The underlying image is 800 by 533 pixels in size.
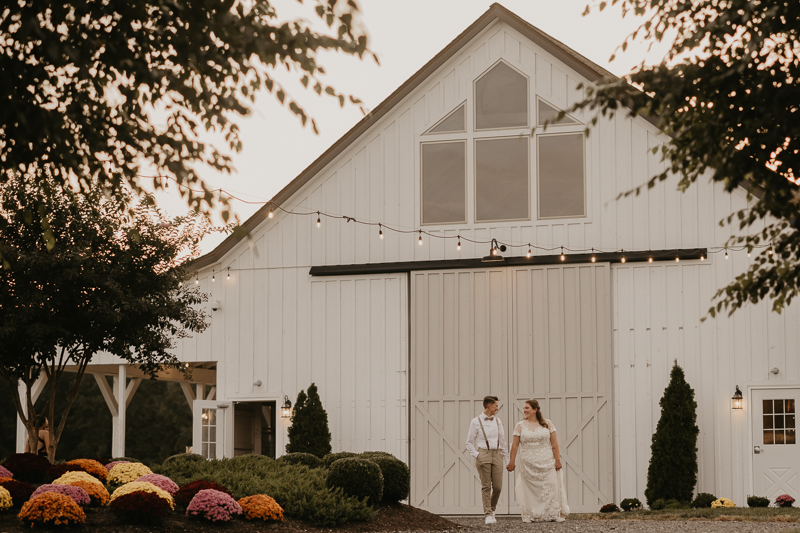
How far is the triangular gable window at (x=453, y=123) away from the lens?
1739 cm

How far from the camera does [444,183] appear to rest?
17.4 m

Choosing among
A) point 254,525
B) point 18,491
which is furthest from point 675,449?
point 18,491

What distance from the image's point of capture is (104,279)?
43.8 feet

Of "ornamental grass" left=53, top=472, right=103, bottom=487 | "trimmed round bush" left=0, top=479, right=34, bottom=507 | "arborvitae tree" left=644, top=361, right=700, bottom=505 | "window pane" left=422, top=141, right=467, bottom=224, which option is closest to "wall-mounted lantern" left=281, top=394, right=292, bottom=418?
"window pane" left=422, top=141, right=467, bottom=224

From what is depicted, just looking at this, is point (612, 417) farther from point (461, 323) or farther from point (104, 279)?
point (104, 279)

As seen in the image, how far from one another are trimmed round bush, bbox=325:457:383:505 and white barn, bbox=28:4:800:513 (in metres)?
5.40

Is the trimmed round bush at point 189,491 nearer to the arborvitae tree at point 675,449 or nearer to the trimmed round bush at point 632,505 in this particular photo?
the trimmed round bush at point 632,505

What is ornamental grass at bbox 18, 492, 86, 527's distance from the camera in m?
8.61

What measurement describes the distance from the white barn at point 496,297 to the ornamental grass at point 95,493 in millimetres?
7449

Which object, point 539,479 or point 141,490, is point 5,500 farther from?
point 539,479

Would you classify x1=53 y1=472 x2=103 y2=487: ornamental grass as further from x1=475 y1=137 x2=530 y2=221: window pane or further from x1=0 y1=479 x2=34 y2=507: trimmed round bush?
x1=475 y1=137 x2=530 y2=221: window pane

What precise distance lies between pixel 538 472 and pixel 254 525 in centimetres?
386

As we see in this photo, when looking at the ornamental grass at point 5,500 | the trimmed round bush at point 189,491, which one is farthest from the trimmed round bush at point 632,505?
the ornamental grass at point 5,500

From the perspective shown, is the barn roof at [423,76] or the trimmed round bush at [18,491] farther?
the barn roof at [423,76]
